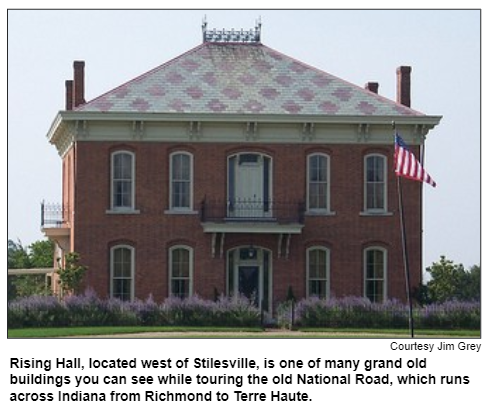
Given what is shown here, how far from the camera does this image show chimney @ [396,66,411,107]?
5012cm

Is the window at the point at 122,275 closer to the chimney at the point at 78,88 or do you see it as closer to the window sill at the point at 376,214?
the chimney at the point at 78,88

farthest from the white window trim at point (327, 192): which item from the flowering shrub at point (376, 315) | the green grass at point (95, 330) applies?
the green grass at point (95, 330)

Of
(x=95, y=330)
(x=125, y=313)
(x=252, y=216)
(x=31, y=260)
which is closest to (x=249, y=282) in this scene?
(x=252, y=216)

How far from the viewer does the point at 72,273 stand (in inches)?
1841

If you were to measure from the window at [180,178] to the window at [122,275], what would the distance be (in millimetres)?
2161

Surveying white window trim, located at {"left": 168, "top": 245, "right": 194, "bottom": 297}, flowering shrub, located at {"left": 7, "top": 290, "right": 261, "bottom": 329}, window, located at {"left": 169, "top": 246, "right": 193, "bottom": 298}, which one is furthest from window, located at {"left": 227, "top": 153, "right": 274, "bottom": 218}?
flowering shrub, located at {"left": 7, "top": 290, "right": 261, "bottom": 329}

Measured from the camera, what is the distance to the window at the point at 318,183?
48844mm

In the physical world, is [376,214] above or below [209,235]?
above

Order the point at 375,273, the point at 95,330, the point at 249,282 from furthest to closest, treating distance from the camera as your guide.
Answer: the point at 375,273
the point at 249,282
the point at 95,330

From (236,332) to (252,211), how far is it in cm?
672

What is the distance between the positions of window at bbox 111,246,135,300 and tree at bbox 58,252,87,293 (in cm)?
109

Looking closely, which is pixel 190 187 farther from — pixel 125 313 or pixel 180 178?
pixel 125 313

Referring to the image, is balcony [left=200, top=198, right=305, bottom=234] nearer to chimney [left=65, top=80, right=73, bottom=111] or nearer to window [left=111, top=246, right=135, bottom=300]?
window [left=111, top=246, right=135, bottom=300]
